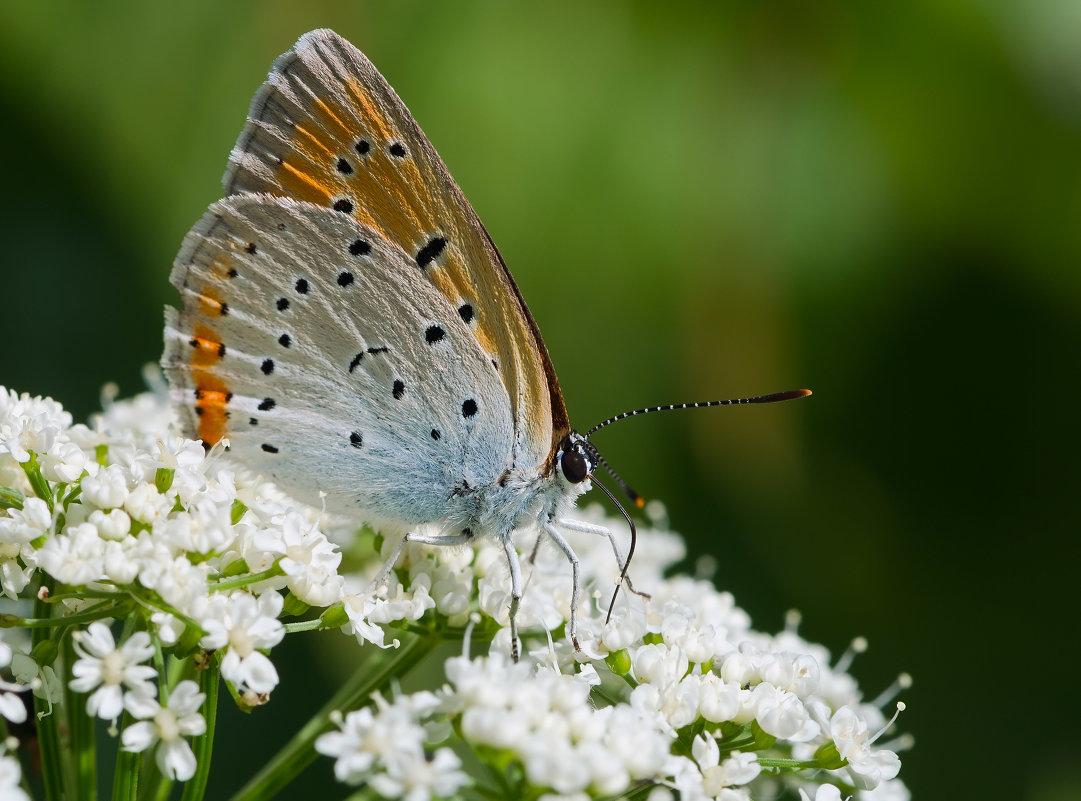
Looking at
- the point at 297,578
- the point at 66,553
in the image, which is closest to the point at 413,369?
the point at 297,578

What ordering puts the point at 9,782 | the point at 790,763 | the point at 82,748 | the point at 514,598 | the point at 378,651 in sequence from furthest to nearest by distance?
the point at 378,651
the point at 514,598
the point at 790,763
the point at 82,748
the point at 9,782

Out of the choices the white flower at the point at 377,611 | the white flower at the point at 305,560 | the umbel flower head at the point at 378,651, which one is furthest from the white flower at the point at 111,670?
the white flower at the point at 377,611

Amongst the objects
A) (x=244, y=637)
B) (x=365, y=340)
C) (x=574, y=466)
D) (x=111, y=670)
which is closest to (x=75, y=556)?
(x=111, y=670)

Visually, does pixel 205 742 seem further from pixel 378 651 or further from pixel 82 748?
pixel 378 651

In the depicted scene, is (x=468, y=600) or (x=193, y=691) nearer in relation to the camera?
(x=193, y=691)

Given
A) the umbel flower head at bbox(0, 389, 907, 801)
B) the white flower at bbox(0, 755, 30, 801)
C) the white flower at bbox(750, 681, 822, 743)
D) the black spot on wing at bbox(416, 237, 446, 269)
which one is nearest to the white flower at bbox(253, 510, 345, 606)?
the umbel flower head at bbox(0, 389, 907, 801)

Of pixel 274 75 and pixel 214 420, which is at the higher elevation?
pixel 274 75

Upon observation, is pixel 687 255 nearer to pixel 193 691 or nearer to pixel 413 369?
pixel 413 369
